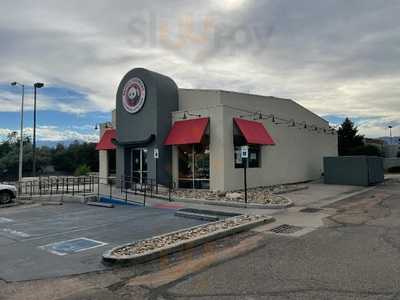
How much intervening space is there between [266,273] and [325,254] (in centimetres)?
173

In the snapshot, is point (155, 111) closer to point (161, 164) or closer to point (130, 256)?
point (161, 164)

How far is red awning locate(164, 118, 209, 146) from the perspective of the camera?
712 inches

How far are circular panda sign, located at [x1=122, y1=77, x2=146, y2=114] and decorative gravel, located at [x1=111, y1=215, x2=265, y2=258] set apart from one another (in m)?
11.9

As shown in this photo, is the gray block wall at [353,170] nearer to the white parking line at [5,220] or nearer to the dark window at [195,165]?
the dark window at [195,165]

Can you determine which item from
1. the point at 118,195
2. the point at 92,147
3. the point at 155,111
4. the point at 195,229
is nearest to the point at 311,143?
the point at 155,111

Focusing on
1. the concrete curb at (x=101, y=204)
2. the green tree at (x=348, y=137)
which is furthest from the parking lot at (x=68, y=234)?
the green tree at (x=348, y=137)

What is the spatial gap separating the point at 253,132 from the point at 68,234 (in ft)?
40.6

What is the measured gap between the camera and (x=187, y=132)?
61.8 ft

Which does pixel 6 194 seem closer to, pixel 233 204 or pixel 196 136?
pixel 196 136

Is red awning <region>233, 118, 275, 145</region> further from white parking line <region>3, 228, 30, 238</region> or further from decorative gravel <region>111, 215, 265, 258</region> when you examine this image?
white parking line <region>3, 228, 30, 238</region>

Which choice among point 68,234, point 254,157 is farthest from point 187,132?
point 68,234

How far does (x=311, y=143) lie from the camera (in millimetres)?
27938

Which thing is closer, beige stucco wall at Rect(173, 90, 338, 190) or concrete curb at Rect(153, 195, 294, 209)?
concrete curb at Rect(153, 195, 294, 209)

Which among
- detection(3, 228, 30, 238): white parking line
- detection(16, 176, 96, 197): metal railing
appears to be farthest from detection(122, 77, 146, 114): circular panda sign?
detection(3, 228, 30, 238): white parking line
